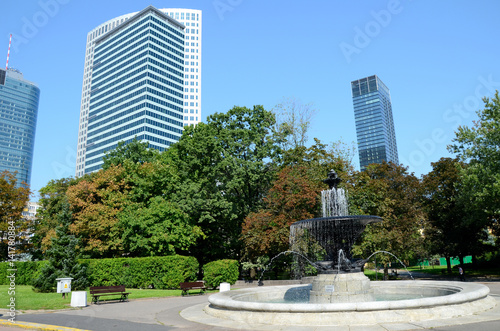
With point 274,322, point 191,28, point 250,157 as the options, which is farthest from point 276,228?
point 191,28

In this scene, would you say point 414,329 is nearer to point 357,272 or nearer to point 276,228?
point 357,272

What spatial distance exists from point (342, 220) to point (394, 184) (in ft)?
84.7

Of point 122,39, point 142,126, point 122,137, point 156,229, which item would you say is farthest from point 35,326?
point 122,39

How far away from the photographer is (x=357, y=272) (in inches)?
517

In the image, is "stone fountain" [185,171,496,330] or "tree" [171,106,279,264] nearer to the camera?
"stone fountain" [185,171,496,330]

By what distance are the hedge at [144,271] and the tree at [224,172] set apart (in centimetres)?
501

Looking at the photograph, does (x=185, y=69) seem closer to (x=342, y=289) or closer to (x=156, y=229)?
(x=156, y=229)

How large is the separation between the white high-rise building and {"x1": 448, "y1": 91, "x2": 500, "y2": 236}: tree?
123 metres

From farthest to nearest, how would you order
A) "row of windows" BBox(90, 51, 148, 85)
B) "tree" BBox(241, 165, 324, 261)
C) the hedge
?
1. "row of windows" BBox(90, 51, 148, 85)
2. "tree" BBox(241, 165, 324, 261)
3. the hedge

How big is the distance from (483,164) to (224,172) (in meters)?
22.8

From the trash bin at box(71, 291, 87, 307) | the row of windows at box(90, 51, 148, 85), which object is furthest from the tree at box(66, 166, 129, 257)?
the row of windows at box(90, 51, 148, 85)

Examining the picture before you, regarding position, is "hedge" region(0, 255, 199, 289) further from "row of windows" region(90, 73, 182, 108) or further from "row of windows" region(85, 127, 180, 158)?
"row of windows" region(90, 73, 182, 108)

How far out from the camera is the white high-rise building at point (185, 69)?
149000mm

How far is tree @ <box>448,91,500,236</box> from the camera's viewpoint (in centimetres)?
2591
